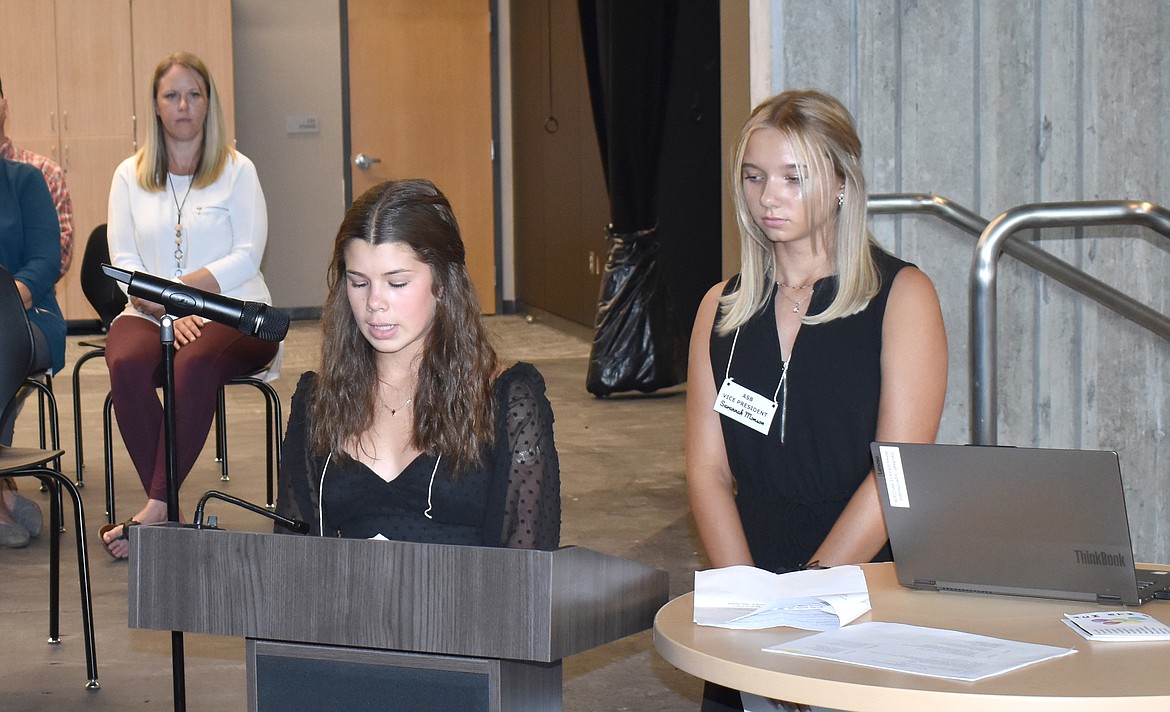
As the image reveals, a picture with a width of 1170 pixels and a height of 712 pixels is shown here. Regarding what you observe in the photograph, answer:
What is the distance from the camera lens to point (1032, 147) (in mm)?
3479

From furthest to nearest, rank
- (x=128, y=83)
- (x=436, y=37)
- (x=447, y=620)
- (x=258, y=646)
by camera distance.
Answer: (x=436, y=37) < (x=128, y=83) < (x=258, y=646) < (x=447, y=620)

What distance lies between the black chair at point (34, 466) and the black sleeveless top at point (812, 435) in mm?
1510

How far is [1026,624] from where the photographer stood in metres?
1.56

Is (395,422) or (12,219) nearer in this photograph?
(395,422)

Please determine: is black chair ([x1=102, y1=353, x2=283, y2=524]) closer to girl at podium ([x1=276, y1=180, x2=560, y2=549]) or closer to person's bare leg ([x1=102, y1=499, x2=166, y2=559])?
person's bare leg ([x1=102, y1=499, x2=166, y2=559])

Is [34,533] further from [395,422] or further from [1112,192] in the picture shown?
[1112,192]

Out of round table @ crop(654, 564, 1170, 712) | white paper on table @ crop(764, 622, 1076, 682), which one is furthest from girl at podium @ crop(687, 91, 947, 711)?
white paper on table @ crop(764, 622, 1076, 682)

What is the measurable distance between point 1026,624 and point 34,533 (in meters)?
3.39

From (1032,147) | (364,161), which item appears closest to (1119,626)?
(1032,147)

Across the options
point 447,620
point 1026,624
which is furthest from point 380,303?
point 1026,624

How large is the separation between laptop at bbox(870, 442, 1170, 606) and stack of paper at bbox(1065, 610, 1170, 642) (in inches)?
2.5

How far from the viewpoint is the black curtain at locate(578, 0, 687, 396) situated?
6176 mm

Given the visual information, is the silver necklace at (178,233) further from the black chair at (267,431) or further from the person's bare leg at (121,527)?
the person's bare leg at (121,527)

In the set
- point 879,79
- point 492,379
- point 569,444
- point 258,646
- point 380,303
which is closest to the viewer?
point 258,646
